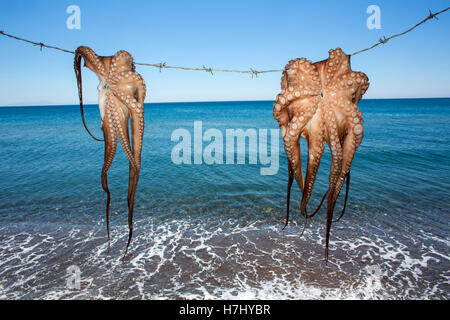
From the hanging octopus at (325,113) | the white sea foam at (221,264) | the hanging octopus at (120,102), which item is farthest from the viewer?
the white sea foam at (221,264)

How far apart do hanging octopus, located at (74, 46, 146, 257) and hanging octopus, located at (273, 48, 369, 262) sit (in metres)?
1.53

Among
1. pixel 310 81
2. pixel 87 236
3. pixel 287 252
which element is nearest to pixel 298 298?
pixel 287 252

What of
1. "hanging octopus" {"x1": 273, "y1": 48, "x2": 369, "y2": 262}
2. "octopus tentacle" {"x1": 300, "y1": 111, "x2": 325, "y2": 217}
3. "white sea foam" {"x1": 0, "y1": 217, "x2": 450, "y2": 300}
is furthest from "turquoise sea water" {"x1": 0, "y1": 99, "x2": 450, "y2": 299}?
"hanging octopus" {"x1": 273, "y1": 48, "x2": 369, "y2": 262}

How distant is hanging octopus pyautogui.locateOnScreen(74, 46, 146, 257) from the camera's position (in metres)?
2.88

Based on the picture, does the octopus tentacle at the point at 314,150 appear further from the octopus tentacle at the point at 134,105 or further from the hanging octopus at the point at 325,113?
the octopus tentacle at the point at 134,105

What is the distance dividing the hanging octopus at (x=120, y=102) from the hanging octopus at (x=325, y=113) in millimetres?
1532

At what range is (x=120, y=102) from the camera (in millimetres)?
2949

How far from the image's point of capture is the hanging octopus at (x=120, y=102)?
9.45ft

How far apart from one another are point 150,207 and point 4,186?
26.8 ft

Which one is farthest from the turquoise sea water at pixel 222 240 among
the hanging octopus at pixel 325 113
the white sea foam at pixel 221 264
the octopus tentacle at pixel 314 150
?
the hanging octopus at pixel 325 113

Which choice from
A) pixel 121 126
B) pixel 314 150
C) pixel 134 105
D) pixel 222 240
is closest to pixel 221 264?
pixel 222 240

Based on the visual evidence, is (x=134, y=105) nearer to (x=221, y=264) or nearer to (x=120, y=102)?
(x=120, y=102)

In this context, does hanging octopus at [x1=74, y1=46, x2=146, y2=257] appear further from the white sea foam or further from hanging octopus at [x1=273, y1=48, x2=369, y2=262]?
the white sea foam
